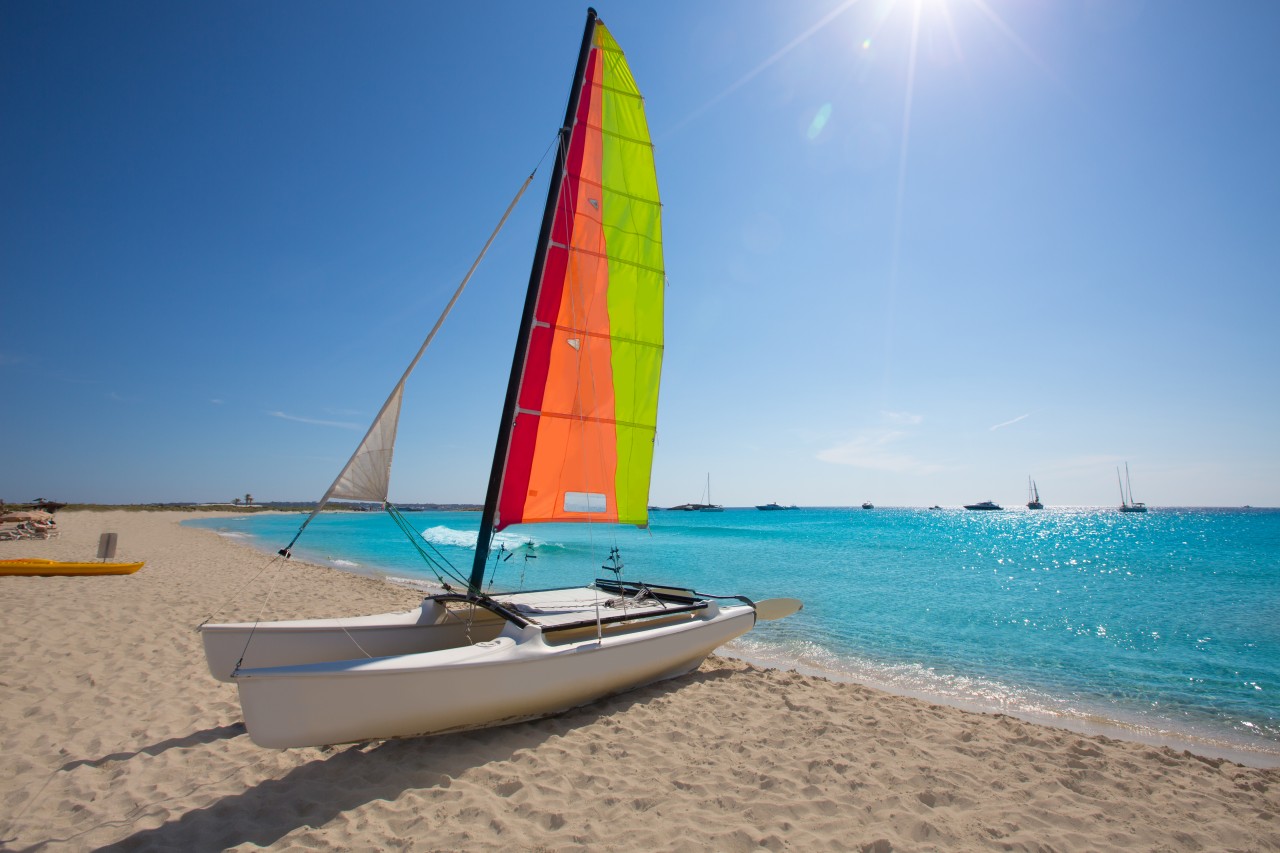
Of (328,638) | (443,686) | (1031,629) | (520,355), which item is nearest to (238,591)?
(328,638)

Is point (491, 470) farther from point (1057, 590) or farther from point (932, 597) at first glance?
point (1057, 590)

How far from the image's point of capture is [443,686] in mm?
4105

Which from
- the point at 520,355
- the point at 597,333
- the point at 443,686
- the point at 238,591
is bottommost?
the point at 238,591

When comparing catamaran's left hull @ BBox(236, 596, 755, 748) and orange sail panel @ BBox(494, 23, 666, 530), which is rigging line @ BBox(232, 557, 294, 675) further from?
orange sail panel @ BBox(494, 23, 666, 530)

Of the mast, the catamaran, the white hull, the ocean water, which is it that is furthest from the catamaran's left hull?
the ocean water

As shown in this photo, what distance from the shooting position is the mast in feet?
19.1

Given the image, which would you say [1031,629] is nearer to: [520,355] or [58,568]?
[520,355]

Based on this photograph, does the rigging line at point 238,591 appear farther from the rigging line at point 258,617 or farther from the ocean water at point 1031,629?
the ocean water at point 1031,629

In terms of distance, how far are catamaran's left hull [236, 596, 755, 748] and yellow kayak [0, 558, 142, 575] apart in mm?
12825

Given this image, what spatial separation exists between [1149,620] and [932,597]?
4.71 meters

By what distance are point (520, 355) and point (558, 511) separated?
6.61ft

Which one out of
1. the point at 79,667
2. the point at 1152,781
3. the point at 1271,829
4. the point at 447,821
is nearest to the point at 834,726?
the point at 1152,781

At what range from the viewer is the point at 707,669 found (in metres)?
7.41

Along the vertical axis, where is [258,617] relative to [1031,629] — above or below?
above
